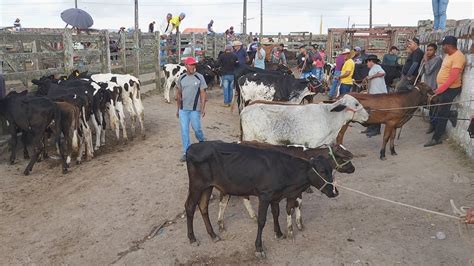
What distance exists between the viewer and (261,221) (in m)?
4.98

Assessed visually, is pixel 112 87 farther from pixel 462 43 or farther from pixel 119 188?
pixel 462 43

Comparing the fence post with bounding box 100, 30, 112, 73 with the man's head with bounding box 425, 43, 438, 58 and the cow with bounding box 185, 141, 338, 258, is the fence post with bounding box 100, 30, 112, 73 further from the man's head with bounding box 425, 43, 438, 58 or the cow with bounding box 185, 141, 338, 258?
the cow with bounding box 185, 141, 338, 258

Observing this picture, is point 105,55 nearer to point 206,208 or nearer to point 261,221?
point 206,208

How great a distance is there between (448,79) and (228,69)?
7.17 m

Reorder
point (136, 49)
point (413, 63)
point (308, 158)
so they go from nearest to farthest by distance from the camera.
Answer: point (308, 158), point (413, 63), point (136, 49)

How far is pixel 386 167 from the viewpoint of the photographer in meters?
8.20

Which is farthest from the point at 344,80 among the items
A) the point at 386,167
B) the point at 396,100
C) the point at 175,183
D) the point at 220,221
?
the point at 220,221

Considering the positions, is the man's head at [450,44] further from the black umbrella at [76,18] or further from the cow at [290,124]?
the black umbrella at [76,18]

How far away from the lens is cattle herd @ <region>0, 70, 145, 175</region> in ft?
26.1

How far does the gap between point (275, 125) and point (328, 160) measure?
1.78 m

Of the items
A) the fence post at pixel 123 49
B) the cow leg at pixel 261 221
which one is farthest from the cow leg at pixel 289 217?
the fence post at pixel 123 49

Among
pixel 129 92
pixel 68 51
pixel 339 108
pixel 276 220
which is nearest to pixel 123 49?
pixel 68 51

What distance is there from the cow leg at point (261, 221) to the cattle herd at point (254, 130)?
0.04 ft

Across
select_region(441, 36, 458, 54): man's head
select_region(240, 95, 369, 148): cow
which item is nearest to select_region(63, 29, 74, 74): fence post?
select_region(240, 95, 369, 148): cow
